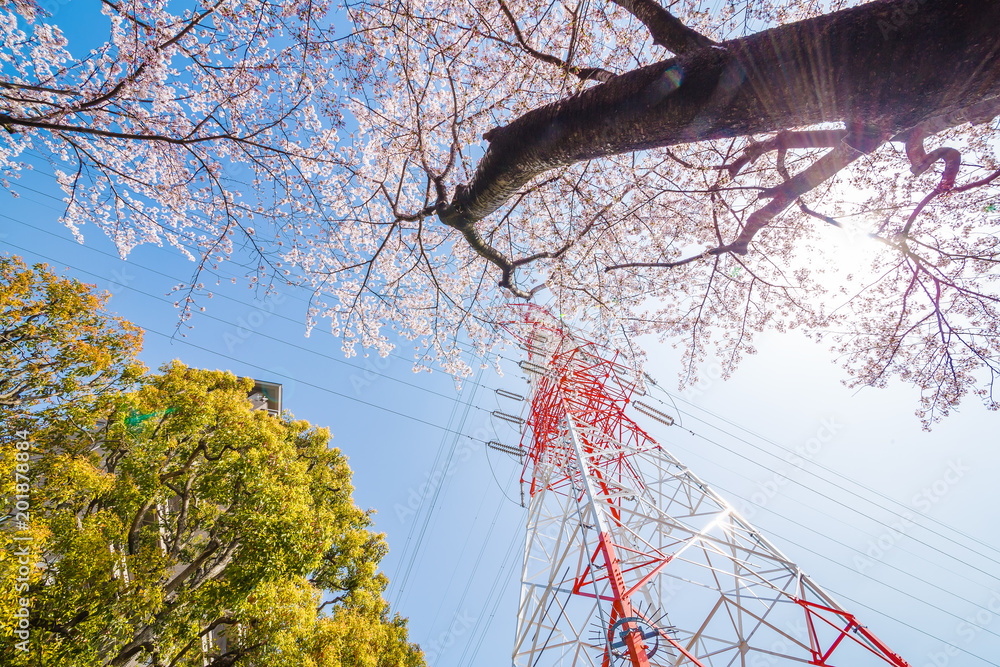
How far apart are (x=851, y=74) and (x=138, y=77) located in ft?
19.9

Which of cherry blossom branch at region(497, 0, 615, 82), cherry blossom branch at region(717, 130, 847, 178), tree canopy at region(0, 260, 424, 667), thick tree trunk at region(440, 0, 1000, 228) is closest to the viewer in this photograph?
thick tree trunk at region(440, 0, 1000, 228)

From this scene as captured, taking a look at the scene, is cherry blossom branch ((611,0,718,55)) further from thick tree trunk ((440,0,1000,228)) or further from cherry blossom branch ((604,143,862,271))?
cherry blossom branch ((604,143,862,271))

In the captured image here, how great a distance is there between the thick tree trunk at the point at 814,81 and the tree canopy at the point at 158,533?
5.54 meters

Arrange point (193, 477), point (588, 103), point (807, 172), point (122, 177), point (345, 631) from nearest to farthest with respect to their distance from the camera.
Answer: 1. point (588, 103)
2. point (807, 172)
3. point (122, 177)
4. point (345, 631)
5. point (193, 477)

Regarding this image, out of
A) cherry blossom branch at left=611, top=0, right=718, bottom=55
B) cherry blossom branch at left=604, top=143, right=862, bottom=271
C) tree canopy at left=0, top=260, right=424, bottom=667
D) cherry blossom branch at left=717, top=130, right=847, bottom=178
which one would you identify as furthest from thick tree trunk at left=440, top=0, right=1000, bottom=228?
tree canopy at left=0, top=260, right=424, bottom=667

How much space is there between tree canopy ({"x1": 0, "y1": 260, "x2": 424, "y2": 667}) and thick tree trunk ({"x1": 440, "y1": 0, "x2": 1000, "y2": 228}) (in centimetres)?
554

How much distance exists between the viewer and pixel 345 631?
475cm

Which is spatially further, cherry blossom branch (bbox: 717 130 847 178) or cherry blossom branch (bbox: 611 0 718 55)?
cherry blossom branch (bbox: 717 130 847 178)

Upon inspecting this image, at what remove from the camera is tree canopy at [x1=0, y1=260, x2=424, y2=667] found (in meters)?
3.46

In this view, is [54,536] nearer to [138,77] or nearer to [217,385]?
[217,385]

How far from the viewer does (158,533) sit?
520 centimetres

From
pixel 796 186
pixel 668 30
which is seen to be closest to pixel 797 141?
pixel 796 186

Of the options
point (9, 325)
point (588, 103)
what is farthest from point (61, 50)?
point (588, 103)

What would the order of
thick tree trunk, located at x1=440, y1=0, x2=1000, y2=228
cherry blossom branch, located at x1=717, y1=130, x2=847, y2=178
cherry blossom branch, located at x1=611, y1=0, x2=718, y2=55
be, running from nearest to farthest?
thick tree trunk, located at x1=440, y1=0, x2=1000, y2=228
cherry blossom branch, located at x1=611, y1=0, x2=718, y2=55
cherry blossom branch, located at x1=717, y1=130, x2=847, y2=178
